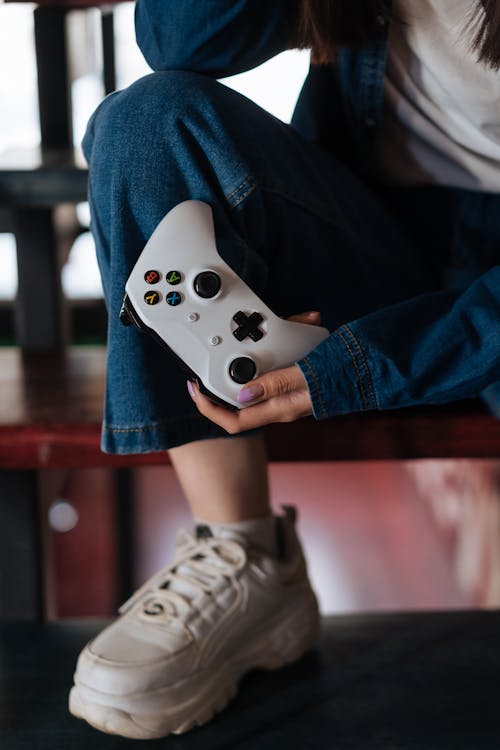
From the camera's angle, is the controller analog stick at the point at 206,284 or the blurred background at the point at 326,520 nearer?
the controller analog stick at the point at 206,284

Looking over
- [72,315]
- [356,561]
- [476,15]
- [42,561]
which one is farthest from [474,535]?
[72,315]

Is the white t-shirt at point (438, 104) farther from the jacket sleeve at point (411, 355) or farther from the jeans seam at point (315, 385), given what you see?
the jeans seam at point (315, 385)

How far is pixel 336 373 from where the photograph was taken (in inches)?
22.2

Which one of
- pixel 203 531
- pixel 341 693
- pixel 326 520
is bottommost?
pixel 326 520

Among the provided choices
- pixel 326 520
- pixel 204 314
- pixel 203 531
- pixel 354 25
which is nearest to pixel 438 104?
pixel 354 25

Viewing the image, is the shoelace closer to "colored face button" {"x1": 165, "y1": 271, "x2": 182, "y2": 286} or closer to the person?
the person

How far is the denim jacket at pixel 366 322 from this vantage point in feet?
1.87

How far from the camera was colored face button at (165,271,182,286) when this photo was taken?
550 millimetres

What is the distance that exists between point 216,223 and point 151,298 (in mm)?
82

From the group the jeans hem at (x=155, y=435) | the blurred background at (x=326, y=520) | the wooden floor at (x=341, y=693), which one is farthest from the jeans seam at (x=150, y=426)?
the blurred background at (x=326, y=520)

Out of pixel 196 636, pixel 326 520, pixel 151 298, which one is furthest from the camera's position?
pixel 326 520

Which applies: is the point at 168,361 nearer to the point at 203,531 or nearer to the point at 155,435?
the point at 155,435

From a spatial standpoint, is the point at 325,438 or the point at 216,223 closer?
the point at 216,223

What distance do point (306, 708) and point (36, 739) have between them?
22cm
